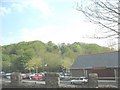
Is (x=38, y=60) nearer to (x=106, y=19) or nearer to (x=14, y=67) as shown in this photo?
(x=14, y=67)

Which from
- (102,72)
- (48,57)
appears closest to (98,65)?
(102,72)

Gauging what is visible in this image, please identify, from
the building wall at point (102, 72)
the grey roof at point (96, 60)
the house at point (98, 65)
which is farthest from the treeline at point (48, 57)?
the building wall at point (102, 72)

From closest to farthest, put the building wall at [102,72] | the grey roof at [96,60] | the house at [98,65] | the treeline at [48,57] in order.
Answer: the building wall at [102,72] < the house at [98,65] < the grey roof at [96,60] < the treeline at [48,57]

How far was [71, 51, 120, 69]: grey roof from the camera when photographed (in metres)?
39.2

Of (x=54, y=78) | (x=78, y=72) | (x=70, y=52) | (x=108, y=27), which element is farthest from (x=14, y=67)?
(x=108, y=27)

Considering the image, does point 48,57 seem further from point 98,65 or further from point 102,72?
point 102,72

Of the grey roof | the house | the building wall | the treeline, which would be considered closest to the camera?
the building wall

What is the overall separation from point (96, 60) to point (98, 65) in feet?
6.82

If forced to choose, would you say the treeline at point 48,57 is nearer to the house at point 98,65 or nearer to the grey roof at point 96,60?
the grey roof at point 96,60

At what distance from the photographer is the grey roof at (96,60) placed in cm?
3922

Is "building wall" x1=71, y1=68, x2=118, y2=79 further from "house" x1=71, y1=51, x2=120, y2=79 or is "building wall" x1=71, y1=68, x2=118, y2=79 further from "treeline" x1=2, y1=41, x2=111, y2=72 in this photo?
"treeline" x1=2, y1=41, x2=111, y2=72

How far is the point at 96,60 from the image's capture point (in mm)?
43125

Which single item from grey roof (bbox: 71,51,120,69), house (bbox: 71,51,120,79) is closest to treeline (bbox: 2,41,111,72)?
grey roof (bbox: 71,51,120,69)

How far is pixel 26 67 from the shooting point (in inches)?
2379
